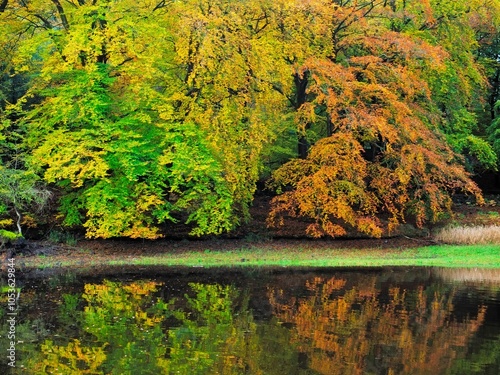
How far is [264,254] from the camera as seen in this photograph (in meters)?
24.1

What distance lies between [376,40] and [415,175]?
221 inches

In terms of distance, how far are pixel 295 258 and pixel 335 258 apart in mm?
1468

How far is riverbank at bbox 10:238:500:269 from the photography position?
22031 millimetres

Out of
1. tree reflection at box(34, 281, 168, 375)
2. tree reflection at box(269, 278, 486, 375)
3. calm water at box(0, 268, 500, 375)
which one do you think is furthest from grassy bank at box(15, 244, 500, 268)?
tree reflection at box(34, 281, 168, 375)

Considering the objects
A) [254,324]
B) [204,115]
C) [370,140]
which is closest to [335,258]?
[370,140]

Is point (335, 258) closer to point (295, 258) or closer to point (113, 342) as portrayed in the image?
point (295, 258)

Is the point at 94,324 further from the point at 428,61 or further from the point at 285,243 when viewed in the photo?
the point at 428,61

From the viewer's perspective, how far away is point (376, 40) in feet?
84.1

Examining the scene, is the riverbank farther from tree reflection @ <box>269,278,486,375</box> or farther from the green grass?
tree reflection @ <box>269,278,486,375</box>

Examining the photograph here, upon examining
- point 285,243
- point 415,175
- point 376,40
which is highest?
point 376,40

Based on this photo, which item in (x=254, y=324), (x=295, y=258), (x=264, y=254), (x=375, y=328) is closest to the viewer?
(x=375, y=328)

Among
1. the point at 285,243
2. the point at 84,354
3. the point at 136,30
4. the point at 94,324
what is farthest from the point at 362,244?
the point at 84,354

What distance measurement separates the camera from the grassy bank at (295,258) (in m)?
21.9

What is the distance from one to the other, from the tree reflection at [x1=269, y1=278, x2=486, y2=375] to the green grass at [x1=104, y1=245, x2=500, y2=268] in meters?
5.28
